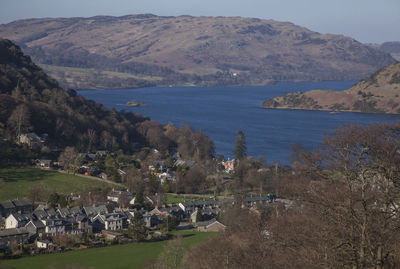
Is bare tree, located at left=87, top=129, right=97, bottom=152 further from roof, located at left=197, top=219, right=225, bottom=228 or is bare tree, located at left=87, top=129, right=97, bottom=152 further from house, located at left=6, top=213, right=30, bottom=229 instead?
house, located at left=6, top=213, right=30, bottom=229

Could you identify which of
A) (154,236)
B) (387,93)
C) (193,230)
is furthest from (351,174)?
(387,93)

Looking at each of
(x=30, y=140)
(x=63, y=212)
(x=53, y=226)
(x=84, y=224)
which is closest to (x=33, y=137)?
(x=30, y=140)

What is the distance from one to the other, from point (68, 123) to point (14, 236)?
625 inches

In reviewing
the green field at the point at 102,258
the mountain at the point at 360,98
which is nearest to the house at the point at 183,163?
the green field at the point at 102,258

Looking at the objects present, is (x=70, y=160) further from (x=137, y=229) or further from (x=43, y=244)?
(x=43, y=244)

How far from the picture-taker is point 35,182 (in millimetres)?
19203

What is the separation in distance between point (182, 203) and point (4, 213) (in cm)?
557

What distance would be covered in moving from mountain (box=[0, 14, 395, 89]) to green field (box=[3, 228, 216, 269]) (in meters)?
82.5

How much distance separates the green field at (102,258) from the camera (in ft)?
38.8

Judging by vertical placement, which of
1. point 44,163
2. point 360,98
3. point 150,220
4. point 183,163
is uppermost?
point 360,98

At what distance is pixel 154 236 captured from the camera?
1480 cm

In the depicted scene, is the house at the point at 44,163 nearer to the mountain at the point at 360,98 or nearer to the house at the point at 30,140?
the house at the point at 30,140

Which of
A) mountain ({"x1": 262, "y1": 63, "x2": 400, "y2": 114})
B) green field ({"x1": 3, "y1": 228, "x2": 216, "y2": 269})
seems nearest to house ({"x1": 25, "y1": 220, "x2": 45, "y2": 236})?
green field ({"x1": 3, "y1": 228, "x2": 216, "y2": 269})

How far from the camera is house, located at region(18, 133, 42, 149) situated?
24.0 meters
